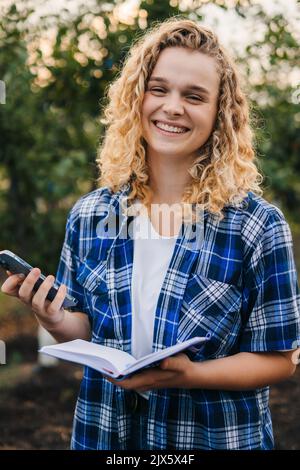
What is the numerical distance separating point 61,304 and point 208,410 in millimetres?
507

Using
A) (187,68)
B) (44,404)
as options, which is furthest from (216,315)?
(44,404)

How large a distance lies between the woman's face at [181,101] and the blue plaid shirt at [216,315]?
9.0 inches

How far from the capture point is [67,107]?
11.0ft

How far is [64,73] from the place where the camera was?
3111 mm

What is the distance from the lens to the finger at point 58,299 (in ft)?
5.44

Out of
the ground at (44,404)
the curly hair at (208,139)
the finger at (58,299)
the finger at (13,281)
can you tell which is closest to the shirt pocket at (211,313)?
the curly hair at (208,139)

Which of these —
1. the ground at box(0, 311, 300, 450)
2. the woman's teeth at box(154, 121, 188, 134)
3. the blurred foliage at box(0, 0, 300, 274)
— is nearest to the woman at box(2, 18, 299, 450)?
the woman's teeth at box(154, 121, 188, 134)

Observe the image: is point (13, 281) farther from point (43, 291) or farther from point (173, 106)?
point (173, 106)

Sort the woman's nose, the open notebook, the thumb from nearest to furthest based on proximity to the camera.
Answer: the open notebook < the thumb < the woman's nose

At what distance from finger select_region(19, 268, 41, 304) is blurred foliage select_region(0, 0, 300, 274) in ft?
4.43

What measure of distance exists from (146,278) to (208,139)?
47 centimetres

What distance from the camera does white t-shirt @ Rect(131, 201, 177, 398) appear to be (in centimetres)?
169

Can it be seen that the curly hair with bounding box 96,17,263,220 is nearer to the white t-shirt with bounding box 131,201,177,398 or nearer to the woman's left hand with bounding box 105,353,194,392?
the white t-shirt with bounding box 131,201,177,398
